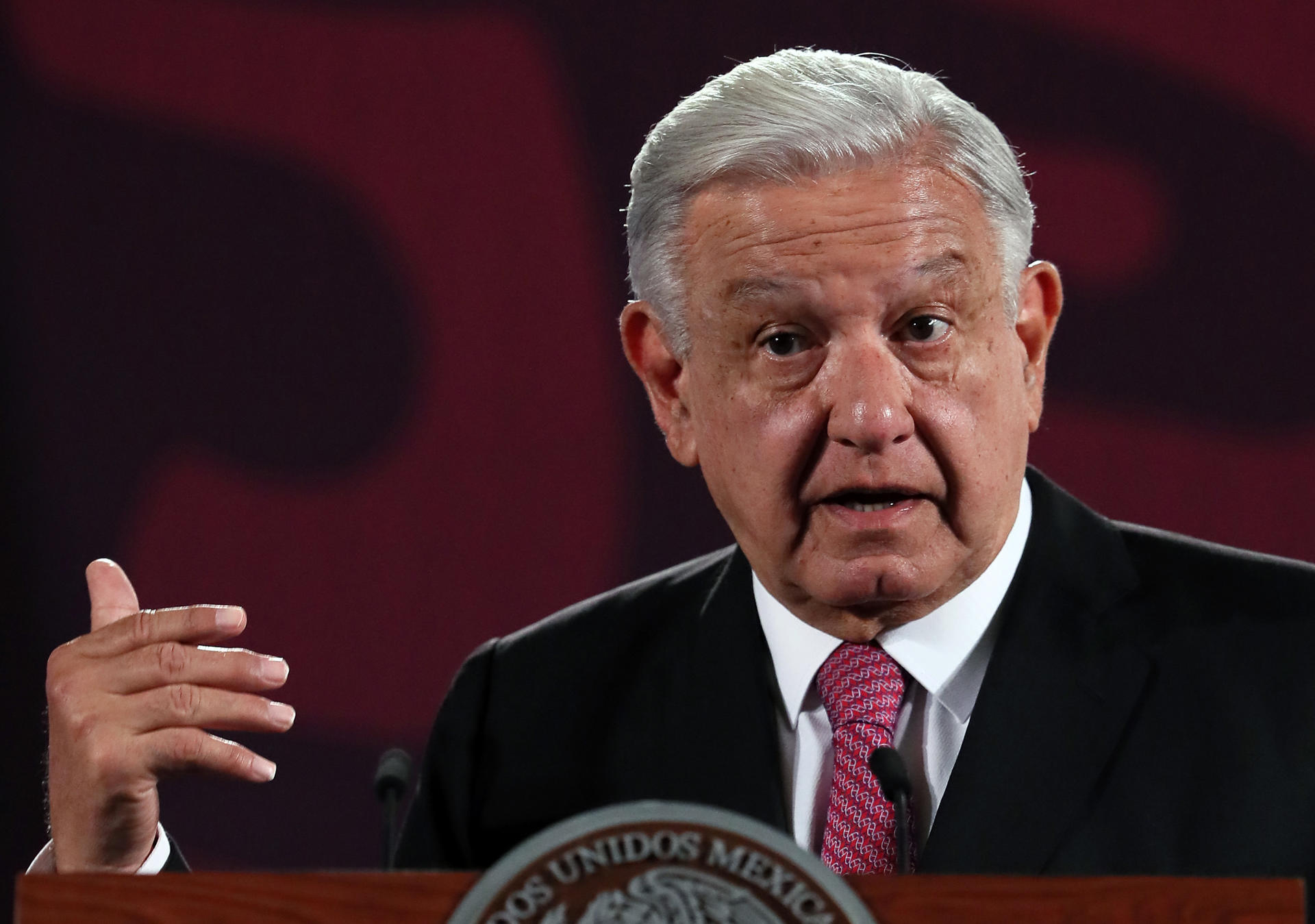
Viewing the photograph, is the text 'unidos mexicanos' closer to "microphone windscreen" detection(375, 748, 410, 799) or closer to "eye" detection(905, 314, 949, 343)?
"microphone windscreen" detection(375, 748, 410, 799)

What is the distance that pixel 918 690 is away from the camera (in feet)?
4.99

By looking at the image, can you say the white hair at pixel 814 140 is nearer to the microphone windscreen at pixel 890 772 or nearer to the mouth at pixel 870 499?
the mouth at pixel 870 499

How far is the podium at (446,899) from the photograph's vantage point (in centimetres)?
92

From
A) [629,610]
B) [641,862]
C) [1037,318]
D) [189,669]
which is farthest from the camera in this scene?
[629,610]

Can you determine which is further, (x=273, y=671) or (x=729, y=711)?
(x=729, y=711)

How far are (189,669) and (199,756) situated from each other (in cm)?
7

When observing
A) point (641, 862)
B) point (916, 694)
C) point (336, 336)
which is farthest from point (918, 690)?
point (336, 336)

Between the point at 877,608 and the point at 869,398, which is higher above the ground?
the point at 869,398

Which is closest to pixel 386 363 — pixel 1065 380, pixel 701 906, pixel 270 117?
pixel 270 117

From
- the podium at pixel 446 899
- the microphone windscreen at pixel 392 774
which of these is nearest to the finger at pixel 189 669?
the microphone windscreen at pixel 392 774

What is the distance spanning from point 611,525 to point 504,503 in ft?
0.59

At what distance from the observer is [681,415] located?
1694 millimetres

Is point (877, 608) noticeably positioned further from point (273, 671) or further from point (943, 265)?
point (273, 671)

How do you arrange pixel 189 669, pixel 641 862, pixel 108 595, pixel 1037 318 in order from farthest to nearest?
pixel 1037 318
pixel 108 595
pixel 189 669
pixel 641 862
